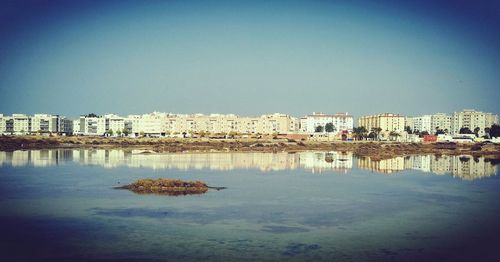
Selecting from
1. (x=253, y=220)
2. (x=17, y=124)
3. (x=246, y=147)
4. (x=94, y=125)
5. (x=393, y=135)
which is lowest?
(x=253, y=220)

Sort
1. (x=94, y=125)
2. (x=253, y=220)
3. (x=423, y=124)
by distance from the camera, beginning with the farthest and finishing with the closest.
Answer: (x=423, y=124)
(x=94, y=125)
(x=253, y=220)

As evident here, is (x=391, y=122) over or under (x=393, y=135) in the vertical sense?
over

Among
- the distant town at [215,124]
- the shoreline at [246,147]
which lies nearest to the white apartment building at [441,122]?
the distant town at [215,124]

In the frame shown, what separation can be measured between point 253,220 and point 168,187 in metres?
7.31

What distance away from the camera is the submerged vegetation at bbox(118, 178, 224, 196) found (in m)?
20.1

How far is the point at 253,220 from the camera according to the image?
14711mm

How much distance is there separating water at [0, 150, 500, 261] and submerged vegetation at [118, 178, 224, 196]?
0.73 m

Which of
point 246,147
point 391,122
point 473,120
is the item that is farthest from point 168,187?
point 473,120

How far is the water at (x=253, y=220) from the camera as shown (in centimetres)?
1123

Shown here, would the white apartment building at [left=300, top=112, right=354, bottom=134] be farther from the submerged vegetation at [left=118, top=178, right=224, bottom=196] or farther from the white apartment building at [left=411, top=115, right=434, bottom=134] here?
the submerged vegetation at [left=118, top=178, right=224, bottom=196]

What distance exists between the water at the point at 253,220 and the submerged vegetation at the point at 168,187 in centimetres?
73

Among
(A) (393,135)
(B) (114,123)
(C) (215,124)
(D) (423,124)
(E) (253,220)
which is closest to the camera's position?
(E) (253,220)

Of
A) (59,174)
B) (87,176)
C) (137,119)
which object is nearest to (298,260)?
(87,176)

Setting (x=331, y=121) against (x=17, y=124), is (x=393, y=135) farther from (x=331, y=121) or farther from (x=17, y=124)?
(x=17, y=124)
